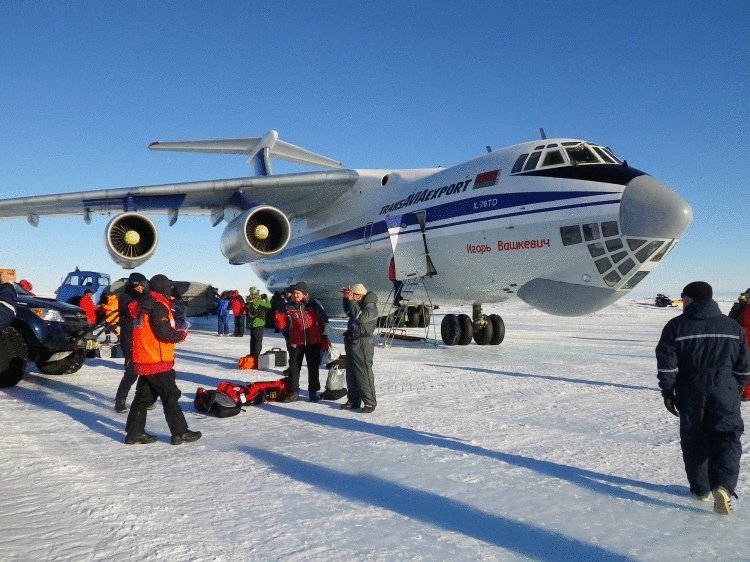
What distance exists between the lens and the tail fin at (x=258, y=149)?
16.6 m

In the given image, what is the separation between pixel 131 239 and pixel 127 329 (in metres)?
5.74

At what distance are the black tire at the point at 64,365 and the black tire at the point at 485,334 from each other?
297 inches

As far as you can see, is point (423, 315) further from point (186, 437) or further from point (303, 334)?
point (186, 437)

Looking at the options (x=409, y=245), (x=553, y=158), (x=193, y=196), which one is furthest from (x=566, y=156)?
(x=193, y=196)

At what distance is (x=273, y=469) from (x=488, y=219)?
20.3ft

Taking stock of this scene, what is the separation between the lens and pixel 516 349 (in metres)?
10.8

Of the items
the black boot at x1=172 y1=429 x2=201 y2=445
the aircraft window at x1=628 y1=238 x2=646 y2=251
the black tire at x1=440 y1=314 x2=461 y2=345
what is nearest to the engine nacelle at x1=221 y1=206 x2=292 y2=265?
the black tire at x1=440 y1=314 x2=461 y2=345

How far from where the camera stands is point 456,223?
29.9 feet

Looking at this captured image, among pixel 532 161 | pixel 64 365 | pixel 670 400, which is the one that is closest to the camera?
pixel 670 400

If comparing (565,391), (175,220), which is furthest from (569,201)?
(175,220)

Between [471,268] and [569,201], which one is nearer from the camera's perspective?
[569,201]

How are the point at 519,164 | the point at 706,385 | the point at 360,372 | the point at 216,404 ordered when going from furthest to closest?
the point at 519,164
the point at 360,372
the point at 216,404
the point at 706,385

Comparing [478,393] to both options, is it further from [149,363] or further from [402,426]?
[149,363]

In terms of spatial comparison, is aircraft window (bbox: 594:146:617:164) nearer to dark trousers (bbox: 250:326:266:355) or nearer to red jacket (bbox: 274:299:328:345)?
red jacket (bbox: 274:299:328:345)
